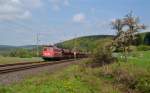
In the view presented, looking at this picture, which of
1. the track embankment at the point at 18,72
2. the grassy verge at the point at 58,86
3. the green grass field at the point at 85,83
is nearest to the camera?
the grassy verge at the point at 58,86

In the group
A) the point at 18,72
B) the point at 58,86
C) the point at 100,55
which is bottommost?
the point at 58,86

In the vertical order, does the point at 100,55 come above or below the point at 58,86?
above

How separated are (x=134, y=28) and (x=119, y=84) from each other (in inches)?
348

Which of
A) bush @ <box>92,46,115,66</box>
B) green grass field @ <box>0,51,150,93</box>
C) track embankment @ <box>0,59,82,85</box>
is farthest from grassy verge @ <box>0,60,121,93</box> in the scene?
bush @ <box>92,46,115,66</box>

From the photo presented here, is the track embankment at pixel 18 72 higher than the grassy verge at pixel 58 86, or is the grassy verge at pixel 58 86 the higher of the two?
the track embankment at pixel 18 72

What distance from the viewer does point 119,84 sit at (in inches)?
1118

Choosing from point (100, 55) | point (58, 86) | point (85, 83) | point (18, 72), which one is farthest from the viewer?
point (100, 55)

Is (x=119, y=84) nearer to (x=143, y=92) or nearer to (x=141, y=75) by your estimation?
(x=143, y=92)

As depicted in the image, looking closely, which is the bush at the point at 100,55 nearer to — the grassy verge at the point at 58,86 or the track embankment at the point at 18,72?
the track embankment at the point at 18,72

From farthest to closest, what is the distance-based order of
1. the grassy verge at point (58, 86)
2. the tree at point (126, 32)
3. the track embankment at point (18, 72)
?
the tree at point (126, 32) < the track embankment at point (18, 72) < the grassy verge at point (58, 86)

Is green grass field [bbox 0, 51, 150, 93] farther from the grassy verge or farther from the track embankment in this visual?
the track embankment

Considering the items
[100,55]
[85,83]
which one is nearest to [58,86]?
[85,83]

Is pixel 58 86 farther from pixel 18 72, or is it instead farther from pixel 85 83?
pixel 18 72

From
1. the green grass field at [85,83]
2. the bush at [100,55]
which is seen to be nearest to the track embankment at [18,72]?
the green grass field at [85,83]
